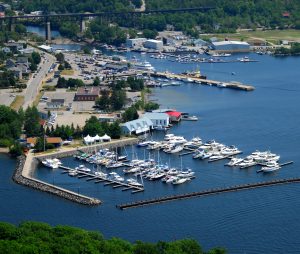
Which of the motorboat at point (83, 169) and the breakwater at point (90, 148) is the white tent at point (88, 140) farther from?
the motorboat at point (83, 169)

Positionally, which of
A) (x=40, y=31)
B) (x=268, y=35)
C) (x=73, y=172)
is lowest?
(x=40, y=31)

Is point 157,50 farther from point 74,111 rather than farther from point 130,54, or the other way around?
point 74,111

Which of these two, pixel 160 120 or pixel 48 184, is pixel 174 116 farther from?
pixel 48 184

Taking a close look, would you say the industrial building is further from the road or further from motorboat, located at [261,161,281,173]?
motorboat, located at [261,161,281,173]

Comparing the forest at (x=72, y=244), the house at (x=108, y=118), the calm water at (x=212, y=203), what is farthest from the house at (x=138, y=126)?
the forest at (x=72, y=244)

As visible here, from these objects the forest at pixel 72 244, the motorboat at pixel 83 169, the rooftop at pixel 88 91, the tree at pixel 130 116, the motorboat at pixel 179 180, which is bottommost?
the motorboat at pixel 83 169

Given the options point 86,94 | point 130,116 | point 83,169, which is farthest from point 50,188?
point 86,94
